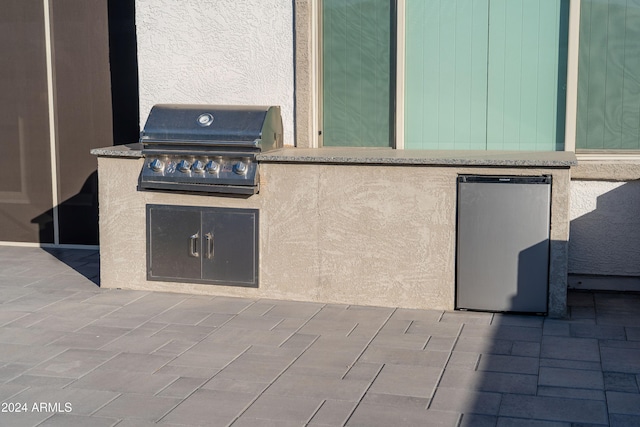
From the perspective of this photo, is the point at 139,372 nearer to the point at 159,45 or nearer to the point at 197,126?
the point at 197,126

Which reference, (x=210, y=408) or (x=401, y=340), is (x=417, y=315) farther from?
(x=210, y=408)

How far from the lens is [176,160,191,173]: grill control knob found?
23.5 feet

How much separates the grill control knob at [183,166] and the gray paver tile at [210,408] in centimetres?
255

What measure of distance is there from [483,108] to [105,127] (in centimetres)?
375

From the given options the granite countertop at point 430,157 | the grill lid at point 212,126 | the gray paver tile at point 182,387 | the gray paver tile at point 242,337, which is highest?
the grill lid at point 212,126

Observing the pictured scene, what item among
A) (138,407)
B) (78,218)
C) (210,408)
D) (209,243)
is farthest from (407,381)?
(78,218)

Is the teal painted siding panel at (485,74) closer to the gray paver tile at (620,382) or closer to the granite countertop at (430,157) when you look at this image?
the granite countertop at (430,157)

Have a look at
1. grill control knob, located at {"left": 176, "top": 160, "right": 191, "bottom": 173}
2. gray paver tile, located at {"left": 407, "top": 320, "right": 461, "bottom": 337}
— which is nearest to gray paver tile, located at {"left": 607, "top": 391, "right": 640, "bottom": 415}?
gray paver tile, located at {"left": 407, "top": 320, "right": 461, "bottom": 337}

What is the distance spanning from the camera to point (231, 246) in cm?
718

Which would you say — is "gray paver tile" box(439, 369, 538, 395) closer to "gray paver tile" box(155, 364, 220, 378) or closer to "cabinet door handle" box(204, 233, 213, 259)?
"gray paver tile" box(155, 364, 220, 378)

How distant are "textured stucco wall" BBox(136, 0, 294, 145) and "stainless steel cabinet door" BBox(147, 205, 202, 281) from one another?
1.27 m

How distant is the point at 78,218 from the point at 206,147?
280cm

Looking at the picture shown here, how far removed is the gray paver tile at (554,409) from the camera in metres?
4.61

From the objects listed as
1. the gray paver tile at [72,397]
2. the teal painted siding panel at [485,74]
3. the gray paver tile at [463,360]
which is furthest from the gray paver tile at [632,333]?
the gray paver tile at [72,397]
